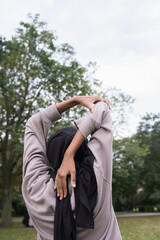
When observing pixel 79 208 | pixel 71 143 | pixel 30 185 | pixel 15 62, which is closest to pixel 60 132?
pixel 71 143

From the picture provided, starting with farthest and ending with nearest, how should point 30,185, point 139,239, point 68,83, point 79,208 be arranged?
point 68,83, point 139,239, point 30,185, point 79,208

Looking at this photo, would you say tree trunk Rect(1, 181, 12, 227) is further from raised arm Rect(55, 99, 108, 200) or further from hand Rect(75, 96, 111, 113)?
raised arm Rect(55, 99, 108, 200)

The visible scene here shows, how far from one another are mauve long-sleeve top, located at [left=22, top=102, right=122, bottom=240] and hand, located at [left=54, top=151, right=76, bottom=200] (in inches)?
1.9

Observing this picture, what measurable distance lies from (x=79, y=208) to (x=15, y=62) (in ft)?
47.8

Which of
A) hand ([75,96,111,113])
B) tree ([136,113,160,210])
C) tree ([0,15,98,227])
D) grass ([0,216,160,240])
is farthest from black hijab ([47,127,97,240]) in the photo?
tree ([136,113,160,210])

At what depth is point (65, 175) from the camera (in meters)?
1.36

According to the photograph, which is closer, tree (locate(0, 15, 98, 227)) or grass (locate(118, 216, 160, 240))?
grass (locate(118, 216, 160, 240))

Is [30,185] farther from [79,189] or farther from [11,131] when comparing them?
[11,131]

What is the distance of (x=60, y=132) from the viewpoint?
1.57 metres

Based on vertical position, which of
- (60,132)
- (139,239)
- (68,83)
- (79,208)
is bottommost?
(139,239)

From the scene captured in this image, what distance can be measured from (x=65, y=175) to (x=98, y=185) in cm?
17

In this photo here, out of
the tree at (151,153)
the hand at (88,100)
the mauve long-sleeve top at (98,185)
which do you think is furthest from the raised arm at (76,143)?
the tree at (151,153)

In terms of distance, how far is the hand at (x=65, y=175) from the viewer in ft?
4.44

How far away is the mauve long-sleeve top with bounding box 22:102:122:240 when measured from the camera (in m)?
1.38
